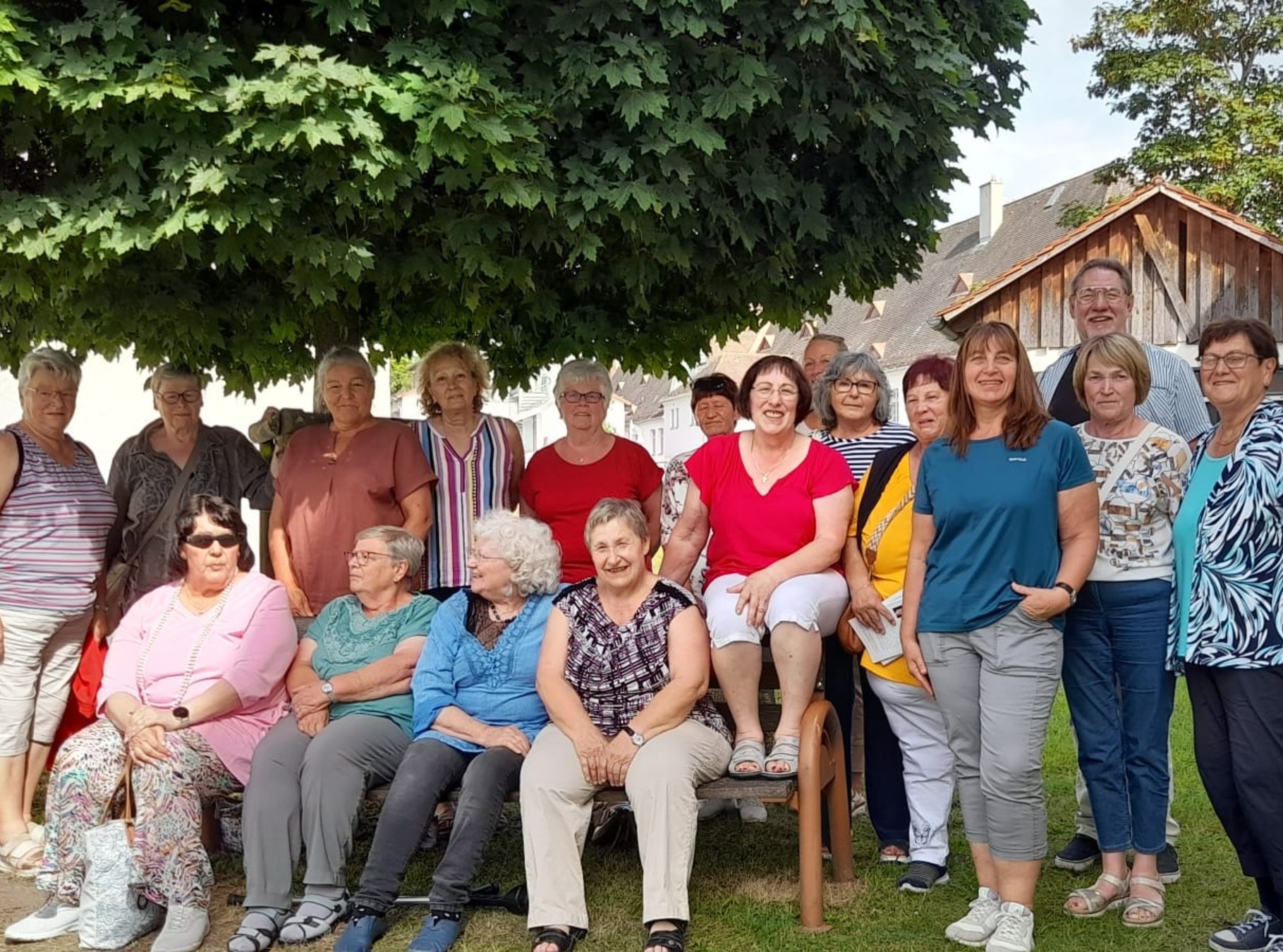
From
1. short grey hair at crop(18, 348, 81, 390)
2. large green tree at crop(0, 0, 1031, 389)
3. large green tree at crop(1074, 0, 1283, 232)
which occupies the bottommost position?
short grey hair at crop(18, 348, 81, 390)

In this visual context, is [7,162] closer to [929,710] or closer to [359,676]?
[359,676]

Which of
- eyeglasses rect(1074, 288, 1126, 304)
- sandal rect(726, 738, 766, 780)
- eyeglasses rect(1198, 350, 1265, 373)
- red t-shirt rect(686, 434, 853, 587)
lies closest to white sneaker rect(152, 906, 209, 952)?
sandal rect(726, 738, 766, 780)

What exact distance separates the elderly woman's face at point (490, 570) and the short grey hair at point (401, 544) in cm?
33

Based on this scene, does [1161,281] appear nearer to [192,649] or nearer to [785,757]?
[785,757]

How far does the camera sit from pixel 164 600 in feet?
17.4

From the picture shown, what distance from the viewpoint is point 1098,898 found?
4.94 m

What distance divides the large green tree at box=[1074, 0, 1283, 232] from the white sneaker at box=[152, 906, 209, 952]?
69.2 ft

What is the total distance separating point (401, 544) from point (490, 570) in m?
0.47

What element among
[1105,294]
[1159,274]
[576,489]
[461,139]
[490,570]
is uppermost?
[1159,274]

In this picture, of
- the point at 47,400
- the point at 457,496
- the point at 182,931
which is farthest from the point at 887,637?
the point at 47,400

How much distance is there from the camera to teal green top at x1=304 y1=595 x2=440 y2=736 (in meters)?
5.23

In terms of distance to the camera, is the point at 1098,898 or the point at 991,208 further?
the point at 991,208

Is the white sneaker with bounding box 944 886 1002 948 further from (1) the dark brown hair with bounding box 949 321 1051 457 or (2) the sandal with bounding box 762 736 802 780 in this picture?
(1) the dark brown hair with bounding box 949 321 1051 457

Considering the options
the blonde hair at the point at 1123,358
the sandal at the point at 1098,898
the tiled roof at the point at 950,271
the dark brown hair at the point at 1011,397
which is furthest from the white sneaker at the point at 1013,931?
the tiled roof at the point at 950,271
